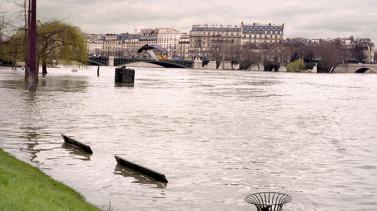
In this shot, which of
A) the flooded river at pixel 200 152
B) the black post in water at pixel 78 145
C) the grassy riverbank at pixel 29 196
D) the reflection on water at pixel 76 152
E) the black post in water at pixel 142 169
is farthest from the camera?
the black post in water at pixel 78 145

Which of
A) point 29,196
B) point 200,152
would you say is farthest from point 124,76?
point 29,196

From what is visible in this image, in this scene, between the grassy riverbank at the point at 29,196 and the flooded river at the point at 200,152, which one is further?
the flooded river at the point at 200,152

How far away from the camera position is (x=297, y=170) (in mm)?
18172

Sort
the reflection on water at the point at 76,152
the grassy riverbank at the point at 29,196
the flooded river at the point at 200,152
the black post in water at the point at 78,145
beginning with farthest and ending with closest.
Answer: the black post in water at the point at 78,145 → the reflection on water at the point at 76,152 → the flooded river at the point at 200,152 → the grassy riverbank at the point at 29,196

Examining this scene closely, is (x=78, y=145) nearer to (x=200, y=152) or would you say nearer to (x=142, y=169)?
(x=200, y=152)

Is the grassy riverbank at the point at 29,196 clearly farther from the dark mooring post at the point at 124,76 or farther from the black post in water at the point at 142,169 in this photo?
the dark mooring post at the point at 124,76

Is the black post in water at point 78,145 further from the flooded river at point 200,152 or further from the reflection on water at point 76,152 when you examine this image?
the flooded river at point 200,152

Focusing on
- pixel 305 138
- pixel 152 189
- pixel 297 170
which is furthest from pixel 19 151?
pixel 305 138

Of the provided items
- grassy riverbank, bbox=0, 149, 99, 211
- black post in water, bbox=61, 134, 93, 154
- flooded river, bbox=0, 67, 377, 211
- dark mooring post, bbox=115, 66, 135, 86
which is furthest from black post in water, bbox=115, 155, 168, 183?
dark mooring post, bbox=115, 66, 135, 86

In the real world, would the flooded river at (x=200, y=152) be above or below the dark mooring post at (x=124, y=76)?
below

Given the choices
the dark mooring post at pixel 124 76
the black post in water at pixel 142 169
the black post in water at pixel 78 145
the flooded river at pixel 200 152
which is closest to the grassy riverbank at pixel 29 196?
the flooded river at pixel 200 152

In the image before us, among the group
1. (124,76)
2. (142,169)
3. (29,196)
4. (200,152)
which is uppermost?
(29,196)

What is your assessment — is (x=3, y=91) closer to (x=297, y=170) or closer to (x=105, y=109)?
(x=105, y=109)

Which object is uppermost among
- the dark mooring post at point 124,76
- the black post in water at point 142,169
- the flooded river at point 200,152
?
the dark mooring post at point 124,76
